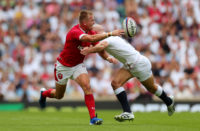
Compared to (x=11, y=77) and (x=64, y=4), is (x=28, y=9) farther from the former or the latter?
(x=11, y=77)

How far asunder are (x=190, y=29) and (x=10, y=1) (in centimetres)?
785

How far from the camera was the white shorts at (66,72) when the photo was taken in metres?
10.6

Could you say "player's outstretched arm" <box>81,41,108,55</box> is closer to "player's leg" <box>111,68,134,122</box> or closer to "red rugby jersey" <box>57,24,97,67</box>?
"red rugby jersey" <box>57,24,97,67</box>

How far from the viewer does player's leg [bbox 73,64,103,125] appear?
10.1 meters

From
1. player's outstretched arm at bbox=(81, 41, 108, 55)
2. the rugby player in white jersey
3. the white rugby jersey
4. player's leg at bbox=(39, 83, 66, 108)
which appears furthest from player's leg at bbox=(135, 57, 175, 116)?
player's leg at bbox=(39, 83, 66, 108)

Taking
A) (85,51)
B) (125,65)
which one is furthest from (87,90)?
(125,65)

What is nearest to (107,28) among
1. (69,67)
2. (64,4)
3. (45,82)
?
(64,4)

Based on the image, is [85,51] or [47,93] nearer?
[85,51]

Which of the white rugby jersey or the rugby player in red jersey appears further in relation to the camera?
the white rugby jersey

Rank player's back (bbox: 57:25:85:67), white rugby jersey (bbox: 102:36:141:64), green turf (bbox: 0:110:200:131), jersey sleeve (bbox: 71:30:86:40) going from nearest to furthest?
green turf (bbox: 0:110:200:131) → jersey sleeve (bbox: 71:30:86:40) → player's back (bbox: 57:25:85:67) → white rugby jersey (bbox: 102:36:141:64)

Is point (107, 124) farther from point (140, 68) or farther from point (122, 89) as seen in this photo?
point (140, 68)

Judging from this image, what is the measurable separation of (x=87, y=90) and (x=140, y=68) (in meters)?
1.29

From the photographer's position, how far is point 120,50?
1062cm

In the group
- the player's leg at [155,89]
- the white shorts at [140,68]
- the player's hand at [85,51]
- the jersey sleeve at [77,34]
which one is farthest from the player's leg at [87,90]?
the player's leg at [155,89]
